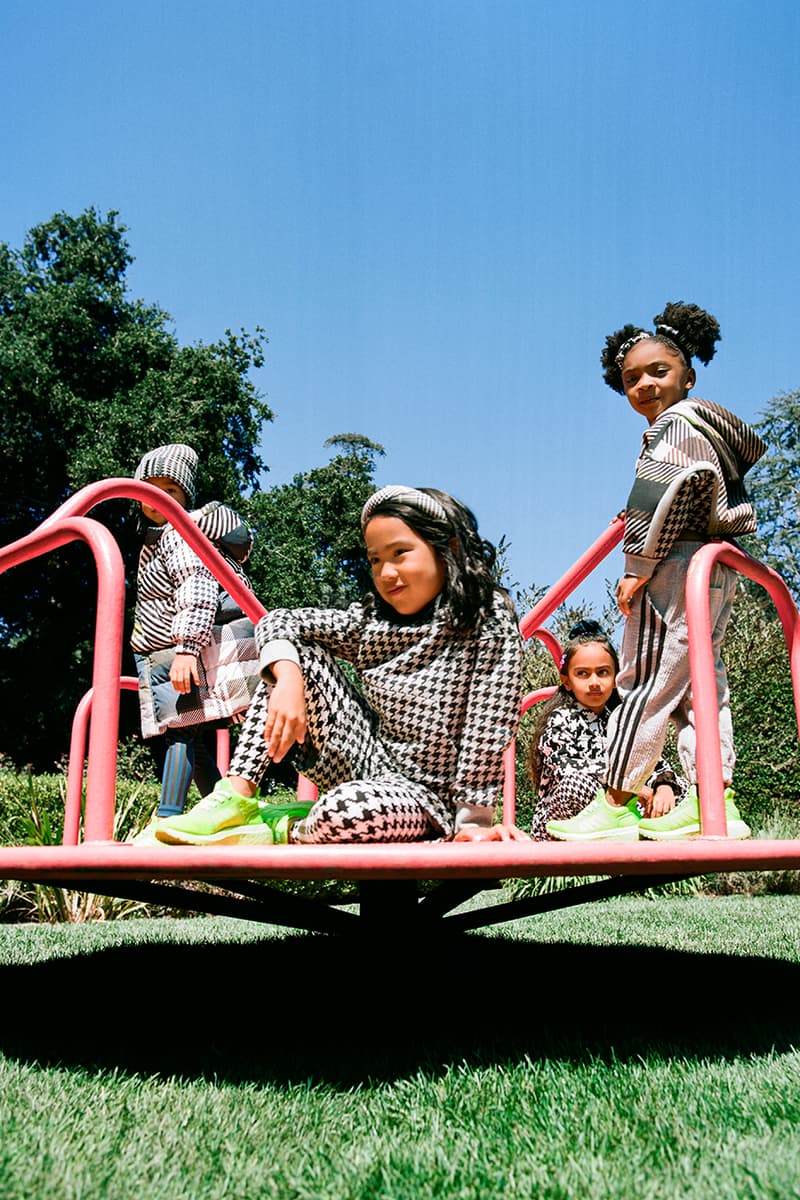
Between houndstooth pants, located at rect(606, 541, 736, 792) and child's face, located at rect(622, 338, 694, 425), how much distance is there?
0.55 meters

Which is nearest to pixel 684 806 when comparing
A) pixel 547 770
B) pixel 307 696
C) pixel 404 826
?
pixel 404 826

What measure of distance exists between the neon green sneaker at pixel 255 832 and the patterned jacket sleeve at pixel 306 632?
1.03 feet

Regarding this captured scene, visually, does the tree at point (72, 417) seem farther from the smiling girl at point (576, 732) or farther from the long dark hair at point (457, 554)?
the long dark hair at point (457, 554)

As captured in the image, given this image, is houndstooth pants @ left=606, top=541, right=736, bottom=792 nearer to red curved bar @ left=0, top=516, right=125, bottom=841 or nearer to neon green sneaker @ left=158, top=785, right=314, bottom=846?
neon green sneaker @ left=158, top=785, right=314, bottom=846

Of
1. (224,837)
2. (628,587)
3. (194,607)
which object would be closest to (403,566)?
(628,587)

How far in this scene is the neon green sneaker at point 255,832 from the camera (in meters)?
1.79

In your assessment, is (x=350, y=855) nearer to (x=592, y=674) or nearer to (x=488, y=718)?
(x=488, y=718)

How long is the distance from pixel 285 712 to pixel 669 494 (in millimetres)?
1056

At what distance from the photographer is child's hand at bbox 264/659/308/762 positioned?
A: 185 centimetres

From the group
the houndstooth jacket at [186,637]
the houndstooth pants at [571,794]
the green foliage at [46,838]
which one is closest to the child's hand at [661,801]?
the houndstooth pants at [571,794]

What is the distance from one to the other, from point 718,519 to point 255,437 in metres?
20.3

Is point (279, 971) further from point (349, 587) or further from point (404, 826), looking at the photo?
point (349, 587)

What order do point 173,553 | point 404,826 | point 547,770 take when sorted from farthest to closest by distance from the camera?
point 547,770
point 173,553
point 404,826

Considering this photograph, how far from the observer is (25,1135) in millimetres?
1318
